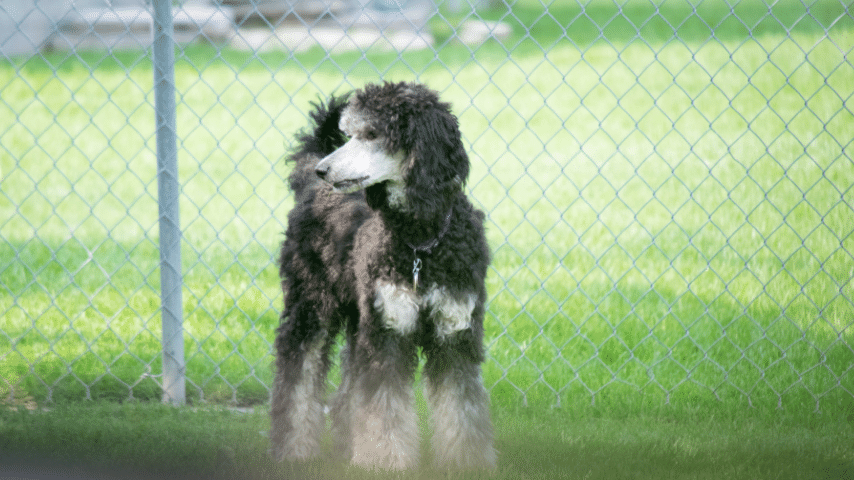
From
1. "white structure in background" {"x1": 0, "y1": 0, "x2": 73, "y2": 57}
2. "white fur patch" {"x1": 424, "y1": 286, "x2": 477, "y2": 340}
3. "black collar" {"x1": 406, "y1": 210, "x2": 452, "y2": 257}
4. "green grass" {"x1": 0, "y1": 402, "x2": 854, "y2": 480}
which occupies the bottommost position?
"green grass" {"x1": 0, "y1": 402, "x2": 854, "y2": 480}

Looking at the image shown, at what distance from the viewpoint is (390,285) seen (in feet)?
9.11

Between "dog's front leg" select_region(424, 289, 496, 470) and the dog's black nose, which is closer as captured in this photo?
the dog's black nose

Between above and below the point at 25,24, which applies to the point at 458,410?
below

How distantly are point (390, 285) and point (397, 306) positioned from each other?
89 millimetres

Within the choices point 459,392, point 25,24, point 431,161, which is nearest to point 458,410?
point 459,392

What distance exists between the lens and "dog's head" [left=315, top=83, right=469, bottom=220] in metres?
2.68

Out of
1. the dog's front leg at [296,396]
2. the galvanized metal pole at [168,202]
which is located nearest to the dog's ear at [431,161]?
the dog's front leg at [296,396]

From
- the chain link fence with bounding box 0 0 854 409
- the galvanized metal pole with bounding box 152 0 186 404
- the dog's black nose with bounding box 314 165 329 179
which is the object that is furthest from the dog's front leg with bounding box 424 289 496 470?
the galvanized metal pole with bounding box 152 0 186 404

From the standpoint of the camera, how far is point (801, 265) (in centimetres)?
514

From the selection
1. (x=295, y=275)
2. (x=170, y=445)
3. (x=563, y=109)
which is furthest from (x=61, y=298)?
(x=563, y=109)

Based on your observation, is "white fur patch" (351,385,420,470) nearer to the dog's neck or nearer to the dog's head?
the dog's neck

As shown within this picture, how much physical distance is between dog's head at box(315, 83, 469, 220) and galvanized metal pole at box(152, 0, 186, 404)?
1341 millimetres

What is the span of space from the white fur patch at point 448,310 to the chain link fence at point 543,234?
1.17m

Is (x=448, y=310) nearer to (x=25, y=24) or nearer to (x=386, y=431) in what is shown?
(x=386, y=431)
